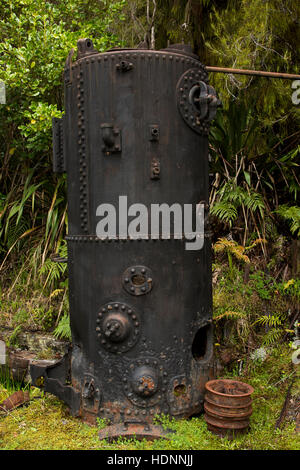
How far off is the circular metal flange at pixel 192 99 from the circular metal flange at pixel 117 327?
166 cm

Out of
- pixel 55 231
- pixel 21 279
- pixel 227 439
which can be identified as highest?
pixel 55 231

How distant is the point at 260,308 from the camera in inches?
200

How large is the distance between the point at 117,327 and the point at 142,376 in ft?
1.48

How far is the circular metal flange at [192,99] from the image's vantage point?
3.49 m

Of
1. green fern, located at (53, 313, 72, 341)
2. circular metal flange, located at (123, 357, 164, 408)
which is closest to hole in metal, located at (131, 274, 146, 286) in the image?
circular metal flange, located at (123, 357, 164, 408)

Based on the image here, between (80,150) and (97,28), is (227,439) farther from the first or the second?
(97,28)

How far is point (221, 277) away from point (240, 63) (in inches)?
110

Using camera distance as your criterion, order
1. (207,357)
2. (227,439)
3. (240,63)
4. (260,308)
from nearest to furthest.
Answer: (227,439) → (207,357) → (260,308) → (240,63)

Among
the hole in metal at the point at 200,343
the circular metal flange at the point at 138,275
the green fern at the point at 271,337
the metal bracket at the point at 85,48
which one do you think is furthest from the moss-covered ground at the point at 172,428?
the metal bracket at the point at 85,48

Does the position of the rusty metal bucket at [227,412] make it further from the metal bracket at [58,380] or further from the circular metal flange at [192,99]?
the circular metal flange at [192,99]

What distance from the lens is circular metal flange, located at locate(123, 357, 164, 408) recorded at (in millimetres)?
3402

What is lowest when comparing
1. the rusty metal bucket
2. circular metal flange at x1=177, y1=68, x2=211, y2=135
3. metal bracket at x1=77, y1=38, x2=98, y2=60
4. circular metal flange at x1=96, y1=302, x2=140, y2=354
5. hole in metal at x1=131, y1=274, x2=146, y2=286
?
the rusty metal bucket

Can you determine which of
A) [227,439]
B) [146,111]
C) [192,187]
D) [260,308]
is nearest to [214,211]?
[260,308]

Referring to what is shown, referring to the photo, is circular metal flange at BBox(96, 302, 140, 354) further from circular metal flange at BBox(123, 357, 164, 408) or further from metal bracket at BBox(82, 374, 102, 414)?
metal bracket at BBox(82, 374, 102, 414)
